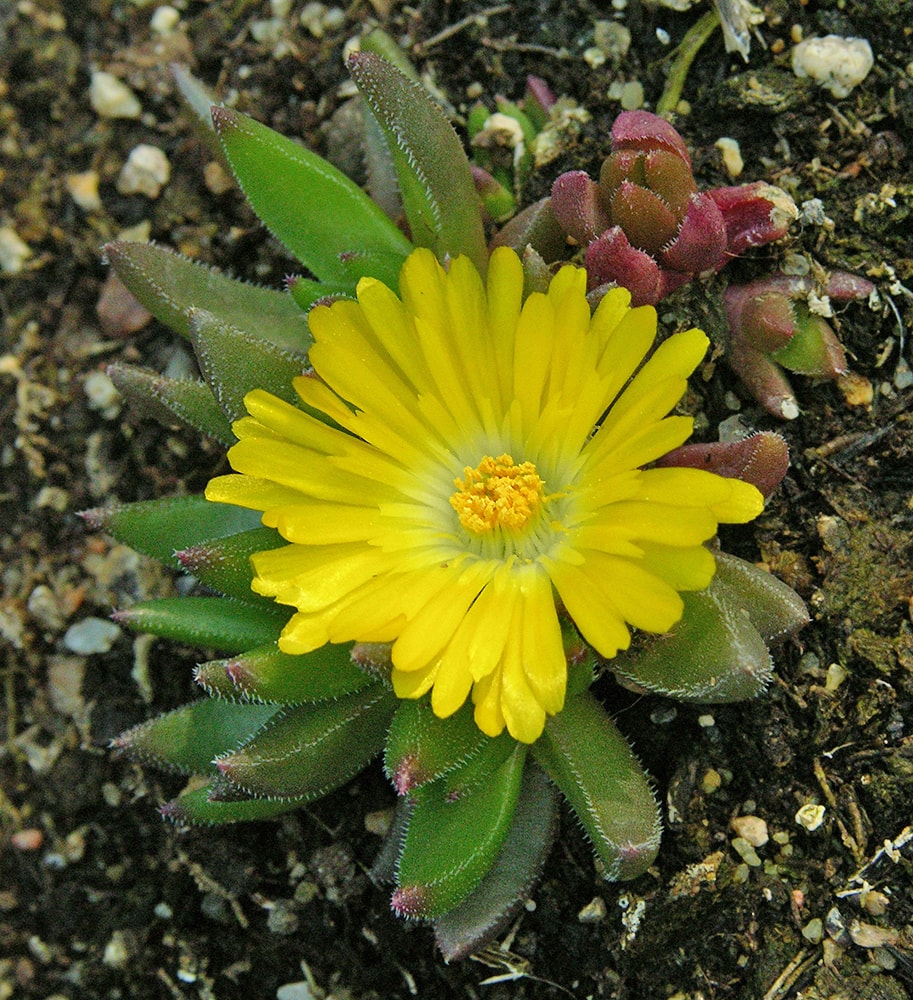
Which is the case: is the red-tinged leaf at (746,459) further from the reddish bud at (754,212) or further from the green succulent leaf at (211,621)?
the green succulent leaf at (211,621)

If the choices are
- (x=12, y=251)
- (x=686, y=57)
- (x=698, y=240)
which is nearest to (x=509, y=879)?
(x=698, y=240)

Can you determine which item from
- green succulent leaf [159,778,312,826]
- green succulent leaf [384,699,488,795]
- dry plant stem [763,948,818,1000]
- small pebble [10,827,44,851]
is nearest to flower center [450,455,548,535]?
green succulent leaf [384,699,488,795]

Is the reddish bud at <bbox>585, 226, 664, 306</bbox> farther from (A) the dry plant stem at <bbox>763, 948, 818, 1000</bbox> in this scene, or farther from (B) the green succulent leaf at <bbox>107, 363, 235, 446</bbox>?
(A) the dry plant stem at <bbox>763, 948, 818, 1000</bbox>

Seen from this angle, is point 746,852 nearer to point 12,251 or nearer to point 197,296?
point 197,296

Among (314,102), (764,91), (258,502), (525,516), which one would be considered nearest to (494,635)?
(525,516)

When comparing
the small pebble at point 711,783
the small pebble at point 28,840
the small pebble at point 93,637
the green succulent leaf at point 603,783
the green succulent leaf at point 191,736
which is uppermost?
the green succulent leaf at point 603,783

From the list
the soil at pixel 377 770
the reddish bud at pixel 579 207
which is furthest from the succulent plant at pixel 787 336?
the reddish bud at pixel 579 207
